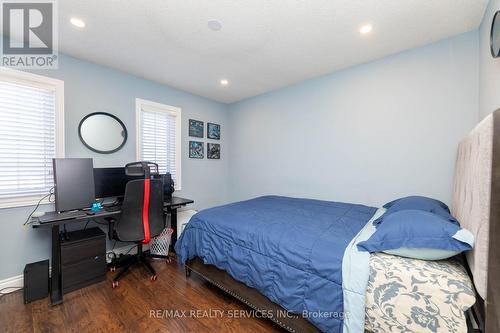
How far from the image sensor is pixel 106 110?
2725mm

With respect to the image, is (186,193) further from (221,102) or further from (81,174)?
(221,102)

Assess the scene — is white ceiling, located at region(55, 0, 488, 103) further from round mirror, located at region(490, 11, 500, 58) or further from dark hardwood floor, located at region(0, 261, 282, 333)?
dark hardwood floor, located at region(0, 261, 282, 333)

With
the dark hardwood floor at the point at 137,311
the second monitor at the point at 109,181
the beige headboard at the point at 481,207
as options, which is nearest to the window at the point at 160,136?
the second monitor at the point at 109,181

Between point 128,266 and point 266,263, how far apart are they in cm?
182

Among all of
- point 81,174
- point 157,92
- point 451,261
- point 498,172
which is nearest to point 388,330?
point 451,261

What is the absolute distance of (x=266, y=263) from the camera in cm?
152

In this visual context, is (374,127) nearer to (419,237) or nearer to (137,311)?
(419,237)

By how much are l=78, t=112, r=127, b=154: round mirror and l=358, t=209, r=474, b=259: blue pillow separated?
10.3 ft

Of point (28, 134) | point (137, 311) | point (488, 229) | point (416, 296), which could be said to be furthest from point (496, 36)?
point (28, 134)

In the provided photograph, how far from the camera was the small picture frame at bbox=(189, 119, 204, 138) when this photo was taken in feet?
12.2

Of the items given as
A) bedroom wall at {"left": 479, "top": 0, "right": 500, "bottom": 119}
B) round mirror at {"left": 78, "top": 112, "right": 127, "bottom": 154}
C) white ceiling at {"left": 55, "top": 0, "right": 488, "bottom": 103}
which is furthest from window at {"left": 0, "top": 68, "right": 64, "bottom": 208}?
bedroom wall at {"left": 479, "top": 0, "right": 500, "bottom": 119}

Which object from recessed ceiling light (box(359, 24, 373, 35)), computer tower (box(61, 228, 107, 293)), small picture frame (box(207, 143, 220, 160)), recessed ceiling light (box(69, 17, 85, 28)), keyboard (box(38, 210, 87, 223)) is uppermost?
recessed ceiling light (box(69, 17, 85, 28))

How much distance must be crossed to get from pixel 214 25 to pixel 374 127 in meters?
2.23

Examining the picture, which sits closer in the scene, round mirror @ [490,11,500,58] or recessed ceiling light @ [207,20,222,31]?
round mirror @ [490,11,500,58]
